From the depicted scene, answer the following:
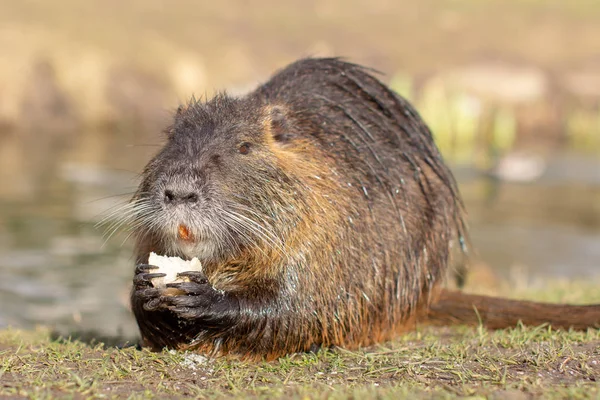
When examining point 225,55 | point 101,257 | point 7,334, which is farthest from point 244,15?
point 7,334

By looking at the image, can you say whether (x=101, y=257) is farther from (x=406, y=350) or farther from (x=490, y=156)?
(x=490, y=156)

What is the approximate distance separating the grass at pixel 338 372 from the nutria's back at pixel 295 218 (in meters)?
0.16

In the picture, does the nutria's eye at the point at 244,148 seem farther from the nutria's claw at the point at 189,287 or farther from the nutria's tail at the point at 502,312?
the nutria's tail at the point at 502,312

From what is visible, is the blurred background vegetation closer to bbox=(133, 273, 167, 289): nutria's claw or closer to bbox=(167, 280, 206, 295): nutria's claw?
bbox=(133, 273, 167, 289): nutria's claw

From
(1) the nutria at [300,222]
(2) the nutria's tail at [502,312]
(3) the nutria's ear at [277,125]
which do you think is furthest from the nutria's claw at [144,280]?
(2) the nutria's tail at [502,312]

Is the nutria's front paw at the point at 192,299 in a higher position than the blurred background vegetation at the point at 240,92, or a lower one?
lower

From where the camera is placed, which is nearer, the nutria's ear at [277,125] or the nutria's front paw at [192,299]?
the nutria's front paw at [192,299]

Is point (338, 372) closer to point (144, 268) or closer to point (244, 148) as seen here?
point (144, 268)

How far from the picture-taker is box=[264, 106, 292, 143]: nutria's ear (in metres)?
3.47

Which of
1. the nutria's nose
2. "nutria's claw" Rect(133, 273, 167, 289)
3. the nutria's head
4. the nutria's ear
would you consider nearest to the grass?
"nutria's claw" Rect(133, 273, 167, 289)

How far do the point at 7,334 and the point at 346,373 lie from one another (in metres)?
1.95

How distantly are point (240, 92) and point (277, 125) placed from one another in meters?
8.84

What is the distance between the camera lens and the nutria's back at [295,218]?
3.10 meters

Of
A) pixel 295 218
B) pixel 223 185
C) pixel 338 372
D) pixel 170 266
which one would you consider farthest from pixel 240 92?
pixel 338 372
